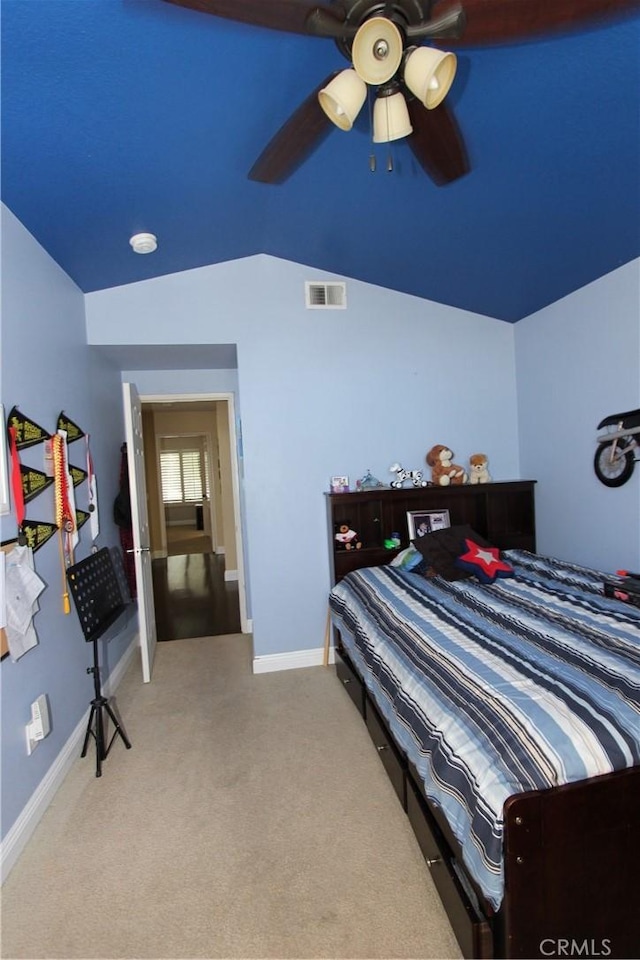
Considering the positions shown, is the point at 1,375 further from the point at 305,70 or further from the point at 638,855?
the point at 638,855

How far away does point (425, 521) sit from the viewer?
3.35m

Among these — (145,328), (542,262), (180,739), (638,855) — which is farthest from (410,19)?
(180,739)

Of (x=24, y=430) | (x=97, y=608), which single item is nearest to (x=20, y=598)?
(x=97, y=608)

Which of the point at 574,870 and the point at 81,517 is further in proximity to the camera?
→ the point at 81,517

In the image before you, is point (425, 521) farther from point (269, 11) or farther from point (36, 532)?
point (269, 11)

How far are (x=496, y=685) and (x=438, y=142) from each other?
5.83ft

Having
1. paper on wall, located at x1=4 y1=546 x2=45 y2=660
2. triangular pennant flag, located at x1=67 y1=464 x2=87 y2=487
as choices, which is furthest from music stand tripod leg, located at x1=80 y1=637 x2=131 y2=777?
triangular pennant flag, located at x1=67 y1=464 x2=87 y2=487

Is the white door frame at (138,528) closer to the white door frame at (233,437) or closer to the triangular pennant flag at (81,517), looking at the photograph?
the triangular pennant flag at (81,517)

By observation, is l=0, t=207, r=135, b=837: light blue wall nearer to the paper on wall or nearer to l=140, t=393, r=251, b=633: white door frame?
the paper on wall

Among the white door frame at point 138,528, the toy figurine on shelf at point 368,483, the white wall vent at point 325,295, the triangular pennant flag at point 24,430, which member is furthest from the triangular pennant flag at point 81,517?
the white wall vent at point 325,295

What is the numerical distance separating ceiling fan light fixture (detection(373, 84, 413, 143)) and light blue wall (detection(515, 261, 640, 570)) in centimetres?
178

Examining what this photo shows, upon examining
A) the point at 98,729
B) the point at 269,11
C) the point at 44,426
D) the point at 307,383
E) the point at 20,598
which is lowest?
the point at 98,729

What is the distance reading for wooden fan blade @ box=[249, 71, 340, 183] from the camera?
139 centimetres

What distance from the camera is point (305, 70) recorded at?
1.64m
